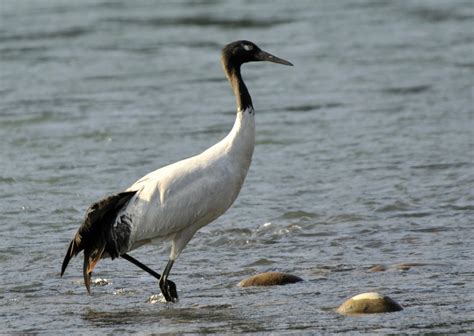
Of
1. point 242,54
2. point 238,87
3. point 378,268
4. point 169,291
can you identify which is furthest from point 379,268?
point 242,54

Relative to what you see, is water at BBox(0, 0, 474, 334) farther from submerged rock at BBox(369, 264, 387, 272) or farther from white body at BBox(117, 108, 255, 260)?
white body at BBox(117, 108, 255, 260)

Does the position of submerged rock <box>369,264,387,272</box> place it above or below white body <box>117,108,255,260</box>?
below

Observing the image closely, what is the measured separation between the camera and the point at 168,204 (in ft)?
27.7

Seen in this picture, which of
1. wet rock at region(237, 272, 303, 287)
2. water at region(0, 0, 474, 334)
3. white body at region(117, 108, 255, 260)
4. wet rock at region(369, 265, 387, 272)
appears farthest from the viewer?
wet rock at region(369, 265, 387, 272)

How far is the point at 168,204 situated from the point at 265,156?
513cm

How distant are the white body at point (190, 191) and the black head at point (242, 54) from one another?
0.61 m

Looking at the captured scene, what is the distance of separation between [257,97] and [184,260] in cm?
Answer: 767

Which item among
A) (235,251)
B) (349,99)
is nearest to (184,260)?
(235,251)

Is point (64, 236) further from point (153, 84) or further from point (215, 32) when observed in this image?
point (215, 32)

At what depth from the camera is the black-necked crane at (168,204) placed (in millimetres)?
8398

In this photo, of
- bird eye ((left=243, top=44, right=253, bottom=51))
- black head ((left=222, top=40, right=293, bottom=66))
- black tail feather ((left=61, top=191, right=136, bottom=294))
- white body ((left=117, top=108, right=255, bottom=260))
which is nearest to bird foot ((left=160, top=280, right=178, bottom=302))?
white body ((left=117, top=108, right=255, bottom=260))

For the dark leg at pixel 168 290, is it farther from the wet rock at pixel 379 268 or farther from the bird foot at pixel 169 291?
the wet rock at pixel 379 268

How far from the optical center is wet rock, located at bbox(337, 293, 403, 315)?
23.9 ft

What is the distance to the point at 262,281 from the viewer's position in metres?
8.32
